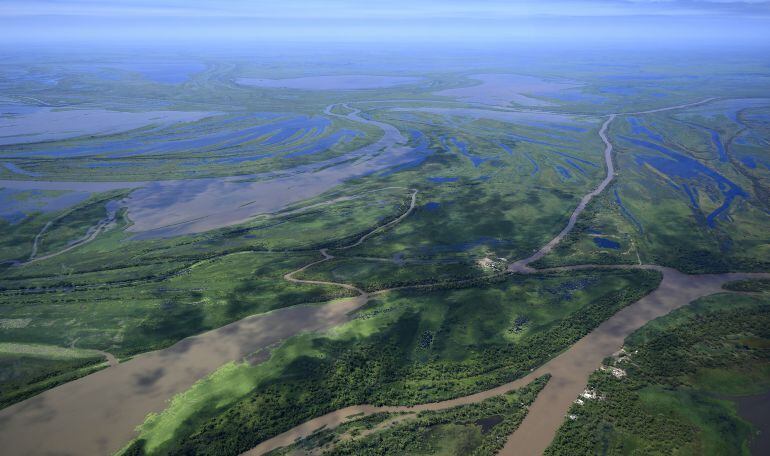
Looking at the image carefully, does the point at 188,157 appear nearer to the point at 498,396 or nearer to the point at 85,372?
the point at 85,372

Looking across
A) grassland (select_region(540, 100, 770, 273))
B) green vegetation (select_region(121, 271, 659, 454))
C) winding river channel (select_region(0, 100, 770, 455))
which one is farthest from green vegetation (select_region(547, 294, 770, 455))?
grassland (select_region(540, 100, 770, 273))

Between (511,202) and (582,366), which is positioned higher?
(511,202)

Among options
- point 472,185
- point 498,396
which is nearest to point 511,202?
point 472,185

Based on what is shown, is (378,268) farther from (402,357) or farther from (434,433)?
(434,433)

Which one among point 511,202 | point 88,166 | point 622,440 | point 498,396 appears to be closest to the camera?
point 622,440

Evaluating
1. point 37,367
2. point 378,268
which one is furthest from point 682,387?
point 37,367

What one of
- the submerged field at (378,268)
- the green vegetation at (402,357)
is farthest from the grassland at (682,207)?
the green vegetation at (402,357)

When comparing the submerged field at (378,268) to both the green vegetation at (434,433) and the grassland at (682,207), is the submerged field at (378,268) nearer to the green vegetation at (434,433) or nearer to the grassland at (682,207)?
the green vegetation at (434,433)
